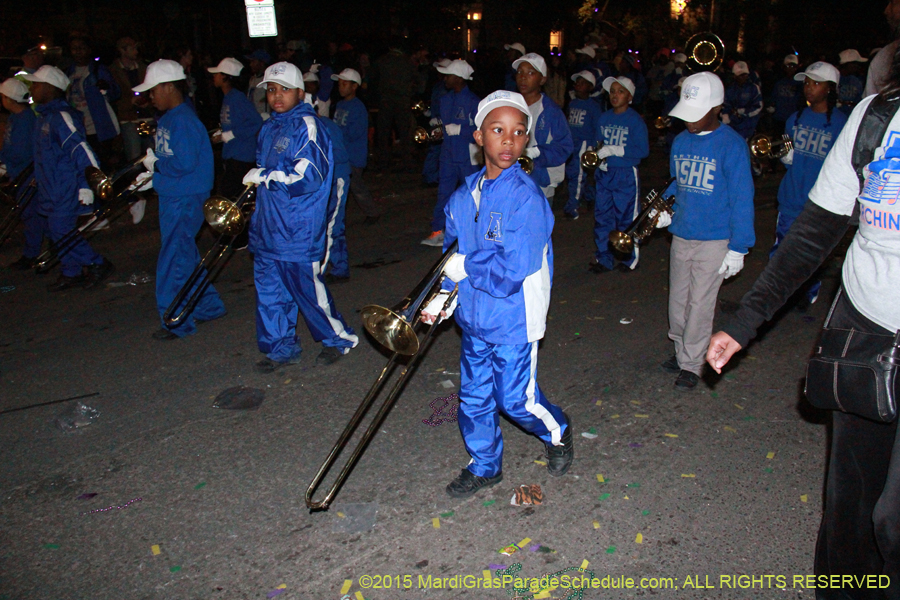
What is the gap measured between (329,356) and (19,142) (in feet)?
15.5

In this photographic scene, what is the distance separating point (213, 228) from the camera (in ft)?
17.5

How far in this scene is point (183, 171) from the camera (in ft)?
18.5

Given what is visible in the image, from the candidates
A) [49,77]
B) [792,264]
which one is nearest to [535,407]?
[792,264]

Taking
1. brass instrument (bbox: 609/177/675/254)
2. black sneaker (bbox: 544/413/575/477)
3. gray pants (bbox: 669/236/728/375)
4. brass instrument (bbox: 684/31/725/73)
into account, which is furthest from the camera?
brass instrument (bbox: 684/31/725/73)

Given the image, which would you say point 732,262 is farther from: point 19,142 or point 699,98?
point 19,142

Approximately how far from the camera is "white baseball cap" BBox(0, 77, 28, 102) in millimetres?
7164

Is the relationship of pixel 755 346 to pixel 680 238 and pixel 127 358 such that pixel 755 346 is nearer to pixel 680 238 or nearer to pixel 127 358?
pixel 680 238

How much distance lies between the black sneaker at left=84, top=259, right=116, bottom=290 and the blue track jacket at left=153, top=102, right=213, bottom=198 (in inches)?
90.7

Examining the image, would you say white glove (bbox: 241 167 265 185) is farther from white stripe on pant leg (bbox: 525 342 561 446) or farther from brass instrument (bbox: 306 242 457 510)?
white stripe on pant leg (bbox: 525 342 561 446)

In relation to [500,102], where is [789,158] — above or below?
below

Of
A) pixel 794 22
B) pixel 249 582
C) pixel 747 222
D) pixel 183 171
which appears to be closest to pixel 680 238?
pixel 747 222

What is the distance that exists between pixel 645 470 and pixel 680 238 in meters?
1.73

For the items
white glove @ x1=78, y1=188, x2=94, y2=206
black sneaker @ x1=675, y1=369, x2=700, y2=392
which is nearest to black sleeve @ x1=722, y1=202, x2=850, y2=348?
black sneaker @ x1=675, y1=369, x2=700, y2=392

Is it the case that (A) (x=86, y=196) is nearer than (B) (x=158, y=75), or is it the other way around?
(B) (x=158, y=75)
